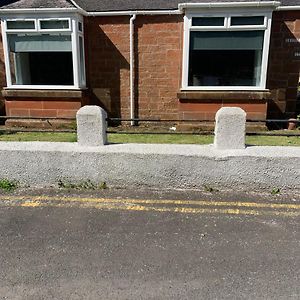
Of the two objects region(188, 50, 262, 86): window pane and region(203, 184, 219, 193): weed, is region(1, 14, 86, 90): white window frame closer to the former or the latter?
region(188, 50, 262, 86): window pane

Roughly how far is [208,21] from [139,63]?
89.6 inches

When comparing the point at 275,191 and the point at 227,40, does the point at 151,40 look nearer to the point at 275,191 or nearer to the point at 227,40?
the point at 227,40

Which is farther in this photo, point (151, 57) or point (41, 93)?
point (151, 57)

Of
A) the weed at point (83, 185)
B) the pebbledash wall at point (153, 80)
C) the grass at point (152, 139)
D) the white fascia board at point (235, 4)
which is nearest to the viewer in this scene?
the weed at point (83, 185)

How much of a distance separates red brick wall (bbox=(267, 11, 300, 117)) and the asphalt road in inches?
230

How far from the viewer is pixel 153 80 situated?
9.95 m

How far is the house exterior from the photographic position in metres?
8.95

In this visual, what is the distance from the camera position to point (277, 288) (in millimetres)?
2844

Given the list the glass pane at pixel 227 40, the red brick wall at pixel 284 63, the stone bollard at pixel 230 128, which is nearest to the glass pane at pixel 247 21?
the glass pane at pixel 227 40

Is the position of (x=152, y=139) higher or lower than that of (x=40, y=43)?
lower

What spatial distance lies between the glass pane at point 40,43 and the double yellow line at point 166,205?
5986 millimetres

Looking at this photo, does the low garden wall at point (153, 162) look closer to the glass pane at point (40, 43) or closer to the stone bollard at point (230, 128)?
the stone bollard at point (230, 128)

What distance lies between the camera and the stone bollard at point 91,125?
15.7ft

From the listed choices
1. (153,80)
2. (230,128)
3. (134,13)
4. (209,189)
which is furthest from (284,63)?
(209,189)
